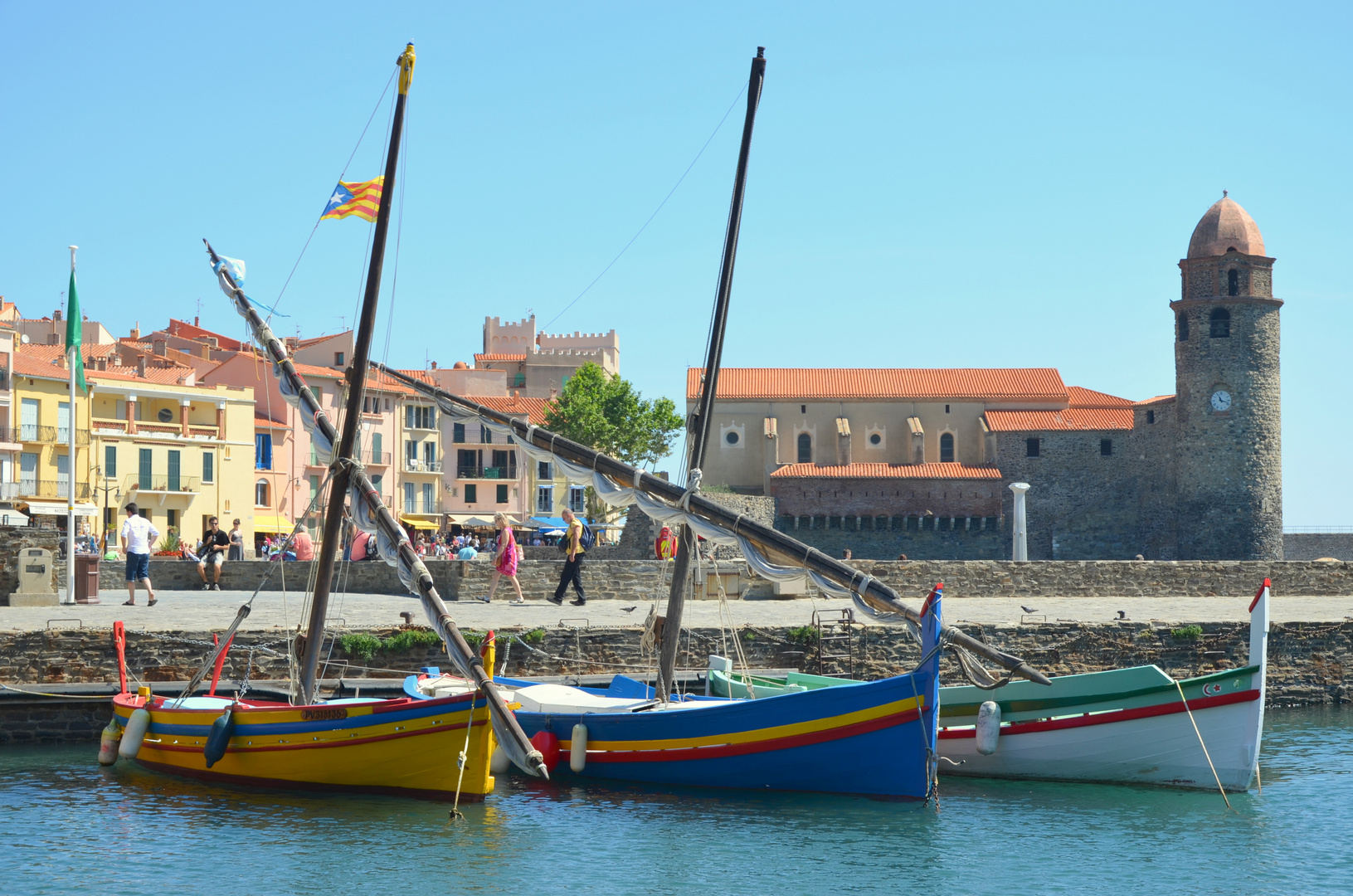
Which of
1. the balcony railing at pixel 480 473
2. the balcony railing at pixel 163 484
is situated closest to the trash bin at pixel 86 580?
the balcony railing at pixel 163 484

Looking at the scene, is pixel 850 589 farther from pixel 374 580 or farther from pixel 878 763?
pixel 374 580

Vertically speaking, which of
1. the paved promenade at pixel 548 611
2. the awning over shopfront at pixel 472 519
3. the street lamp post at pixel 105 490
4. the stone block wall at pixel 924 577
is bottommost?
the paved promenade at pixel 548 611

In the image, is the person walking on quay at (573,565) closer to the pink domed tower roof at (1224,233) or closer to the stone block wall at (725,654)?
the stone block wall at (725,654)

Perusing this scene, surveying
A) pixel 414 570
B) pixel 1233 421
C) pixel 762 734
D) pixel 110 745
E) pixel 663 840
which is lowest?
pixel 663 840

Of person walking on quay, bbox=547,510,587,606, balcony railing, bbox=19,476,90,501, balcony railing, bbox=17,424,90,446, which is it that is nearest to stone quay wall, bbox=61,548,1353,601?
person walking on quay, bbox=547,510,587,606

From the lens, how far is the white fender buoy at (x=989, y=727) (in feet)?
46.9

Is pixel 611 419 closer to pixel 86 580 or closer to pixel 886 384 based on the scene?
pixel 886 384

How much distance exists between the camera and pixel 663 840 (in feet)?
39.0

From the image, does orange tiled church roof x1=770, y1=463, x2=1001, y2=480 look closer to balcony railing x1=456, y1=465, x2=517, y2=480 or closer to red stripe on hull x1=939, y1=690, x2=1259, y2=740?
balcony railing x1=456, y1=465, x2=517, y2=480

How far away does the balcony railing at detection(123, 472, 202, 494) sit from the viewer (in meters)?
51.4

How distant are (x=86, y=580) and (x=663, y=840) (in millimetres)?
13167

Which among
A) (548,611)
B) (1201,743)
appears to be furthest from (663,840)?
(548,611)

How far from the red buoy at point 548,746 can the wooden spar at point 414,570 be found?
1070 millimetres

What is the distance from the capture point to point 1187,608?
24969mm
